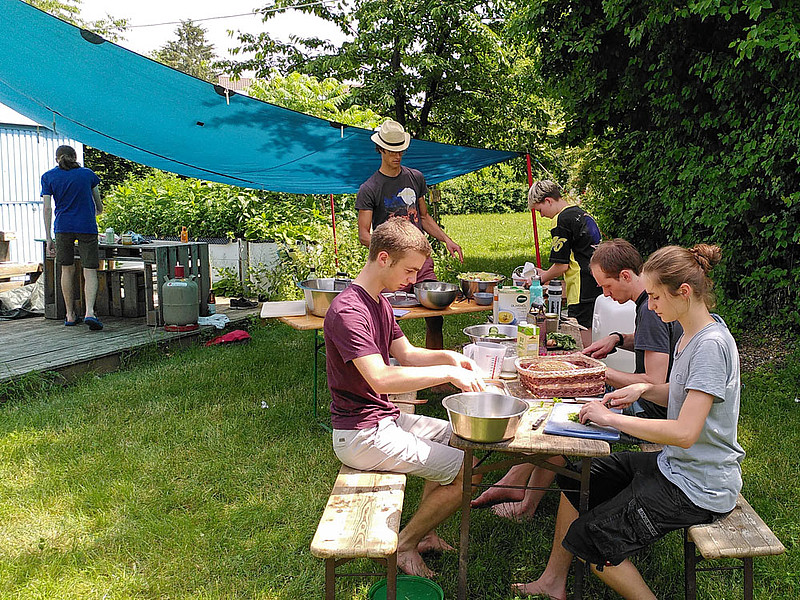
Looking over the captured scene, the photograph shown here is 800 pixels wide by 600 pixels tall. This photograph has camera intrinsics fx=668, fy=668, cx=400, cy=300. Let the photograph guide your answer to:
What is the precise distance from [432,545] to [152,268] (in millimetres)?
4417

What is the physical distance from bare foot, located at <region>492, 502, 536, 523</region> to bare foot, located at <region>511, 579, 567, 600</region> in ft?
1.73

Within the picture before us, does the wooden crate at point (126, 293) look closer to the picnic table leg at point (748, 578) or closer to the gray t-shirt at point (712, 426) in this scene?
the gray t-shirt at point (712, 426)

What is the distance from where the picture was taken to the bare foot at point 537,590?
2.44m

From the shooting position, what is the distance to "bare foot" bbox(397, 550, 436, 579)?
2.56 metres

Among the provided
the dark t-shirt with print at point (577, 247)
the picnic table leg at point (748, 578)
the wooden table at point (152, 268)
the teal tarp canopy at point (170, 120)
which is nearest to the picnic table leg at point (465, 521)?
the picnic table leg at point (748, 578)

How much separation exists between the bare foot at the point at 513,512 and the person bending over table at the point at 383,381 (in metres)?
0.64

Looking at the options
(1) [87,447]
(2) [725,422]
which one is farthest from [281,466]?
(2) [725,422]

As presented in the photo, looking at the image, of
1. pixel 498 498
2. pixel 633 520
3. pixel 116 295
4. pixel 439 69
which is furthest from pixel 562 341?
pixel 439 69

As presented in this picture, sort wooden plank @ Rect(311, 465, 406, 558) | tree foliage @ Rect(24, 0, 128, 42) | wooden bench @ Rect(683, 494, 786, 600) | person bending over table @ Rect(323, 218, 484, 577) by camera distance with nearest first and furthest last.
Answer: wooden plank @ Rect(311, 465, 406, 558)
wooden bench @ Rect(683, 494, 786, 600)
person bending over table @ Rect(323, 218, 484, 577)
tree foliage @ Rect(24, 0, 128, 42)

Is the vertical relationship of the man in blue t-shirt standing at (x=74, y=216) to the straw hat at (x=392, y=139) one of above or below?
below

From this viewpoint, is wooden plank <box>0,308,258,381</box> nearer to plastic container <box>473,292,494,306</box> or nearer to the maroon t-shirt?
plastic container <box>473,292,494,306</box>

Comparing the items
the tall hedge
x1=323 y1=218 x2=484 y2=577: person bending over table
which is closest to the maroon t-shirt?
x1=323 y1=218 x2=484 y2=577: person bending over table

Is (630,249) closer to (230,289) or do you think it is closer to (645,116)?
(645,116)

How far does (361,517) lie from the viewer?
2041 millimetres
